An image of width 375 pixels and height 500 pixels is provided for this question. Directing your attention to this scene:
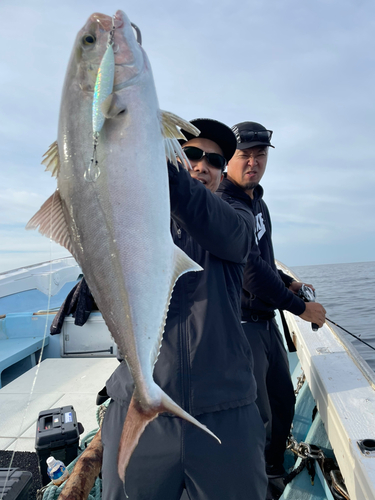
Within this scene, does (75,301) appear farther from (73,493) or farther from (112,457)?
(112,457)

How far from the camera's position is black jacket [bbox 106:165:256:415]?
4.56ft

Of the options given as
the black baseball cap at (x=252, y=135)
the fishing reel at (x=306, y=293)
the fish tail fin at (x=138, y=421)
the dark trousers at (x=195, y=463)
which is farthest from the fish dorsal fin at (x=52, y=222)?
the fishing reel at (x=306, y=293)

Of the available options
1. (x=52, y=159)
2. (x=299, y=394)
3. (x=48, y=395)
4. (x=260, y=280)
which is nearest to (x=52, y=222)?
(x=52, y=159)

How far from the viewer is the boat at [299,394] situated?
1976 millimetres

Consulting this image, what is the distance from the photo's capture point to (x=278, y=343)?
3.16 m

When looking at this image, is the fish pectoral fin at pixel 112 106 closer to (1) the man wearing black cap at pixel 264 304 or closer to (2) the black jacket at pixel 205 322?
(2) the black jacket at pixel 205 322

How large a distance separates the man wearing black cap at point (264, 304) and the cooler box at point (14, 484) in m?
1.71

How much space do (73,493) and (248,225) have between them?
174 centimetres

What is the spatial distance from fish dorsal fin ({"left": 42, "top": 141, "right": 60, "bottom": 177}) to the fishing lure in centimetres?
16

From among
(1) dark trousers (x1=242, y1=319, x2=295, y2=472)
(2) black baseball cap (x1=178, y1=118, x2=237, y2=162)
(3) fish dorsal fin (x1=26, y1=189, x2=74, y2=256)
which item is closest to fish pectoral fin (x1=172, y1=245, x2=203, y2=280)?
(3) fish dorsal fin (x1=26, y1=189, x2=74, y2=256)

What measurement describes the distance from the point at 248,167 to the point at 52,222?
2.28 m

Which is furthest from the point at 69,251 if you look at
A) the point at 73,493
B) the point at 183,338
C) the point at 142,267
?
the point at 73,493

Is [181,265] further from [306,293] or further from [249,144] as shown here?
[306,293]

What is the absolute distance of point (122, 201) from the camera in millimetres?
1166
